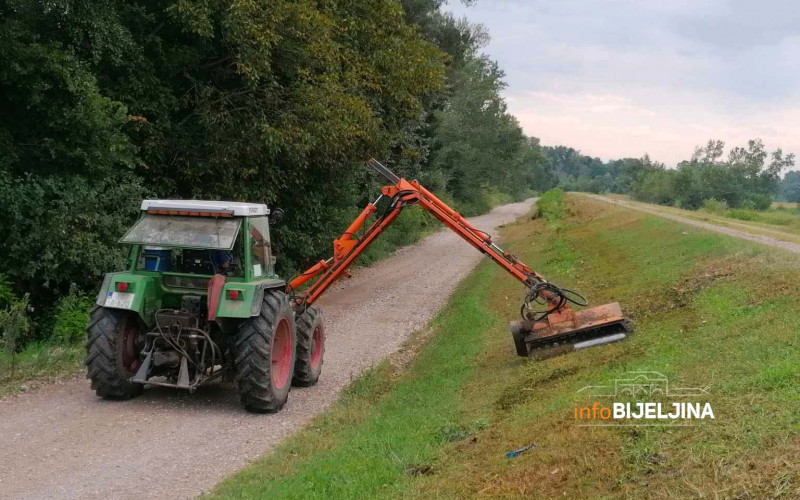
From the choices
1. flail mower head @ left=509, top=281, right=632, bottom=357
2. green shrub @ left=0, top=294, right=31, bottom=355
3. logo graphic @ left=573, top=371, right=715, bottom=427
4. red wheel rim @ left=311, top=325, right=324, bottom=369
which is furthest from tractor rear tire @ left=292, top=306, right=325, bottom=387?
logo graphic @ left=573, top=371, right=715, bottom=427

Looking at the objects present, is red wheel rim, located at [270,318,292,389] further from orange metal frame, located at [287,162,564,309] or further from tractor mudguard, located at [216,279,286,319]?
orange metal frame, located at [287,162,564,309]

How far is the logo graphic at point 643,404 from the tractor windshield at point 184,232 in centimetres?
468

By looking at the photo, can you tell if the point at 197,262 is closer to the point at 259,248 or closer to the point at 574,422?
the point at 259,248

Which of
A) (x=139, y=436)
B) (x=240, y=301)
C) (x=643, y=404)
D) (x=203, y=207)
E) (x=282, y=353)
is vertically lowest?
(x=139, y=436)

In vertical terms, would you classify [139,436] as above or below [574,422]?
below

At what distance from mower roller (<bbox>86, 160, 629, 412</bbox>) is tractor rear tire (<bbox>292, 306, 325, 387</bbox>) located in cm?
3

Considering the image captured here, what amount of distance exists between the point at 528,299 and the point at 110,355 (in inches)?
217

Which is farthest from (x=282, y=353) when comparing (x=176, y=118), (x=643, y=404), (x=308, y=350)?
(x=176, y=118)

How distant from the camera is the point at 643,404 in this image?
6.53 m

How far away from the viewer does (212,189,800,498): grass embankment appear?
5.20m

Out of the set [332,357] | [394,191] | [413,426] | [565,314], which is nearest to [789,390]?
[413,426]

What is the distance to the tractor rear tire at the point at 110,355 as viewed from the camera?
29.9ft

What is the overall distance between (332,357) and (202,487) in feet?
21.1

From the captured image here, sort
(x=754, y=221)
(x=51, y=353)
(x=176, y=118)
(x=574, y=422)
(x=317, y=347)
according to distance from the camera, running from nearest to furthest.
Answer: (x=574, y=422) → (x=51, y=353) → (x=317, y=347) → (x=176, y=118) → (x=754, y=221)
